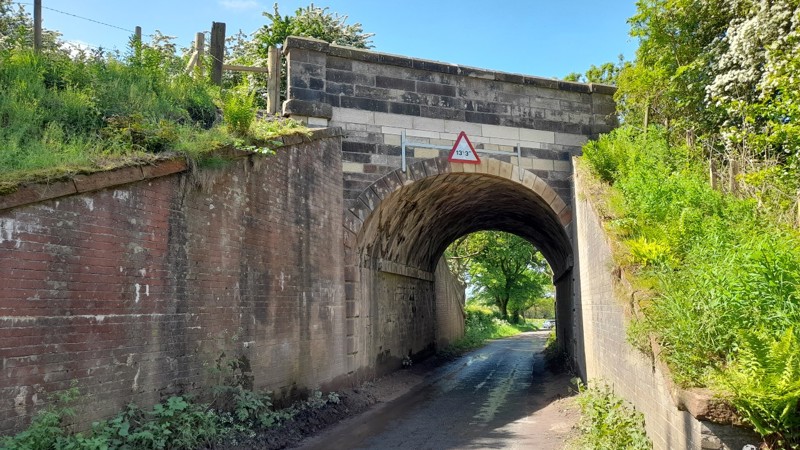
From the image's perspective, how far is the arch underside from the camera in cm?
1222

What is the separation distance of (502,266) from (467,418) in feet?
120

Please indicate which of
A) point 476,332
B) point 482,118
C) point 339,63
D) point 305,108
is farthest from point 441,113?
point 476,332

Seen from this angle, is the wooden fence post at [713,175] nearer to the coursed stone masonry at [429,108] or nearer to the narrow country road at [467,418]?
the coursed stone masonry at [429,108]

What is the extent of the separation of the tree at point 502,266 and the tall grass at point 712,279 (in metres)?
29.5

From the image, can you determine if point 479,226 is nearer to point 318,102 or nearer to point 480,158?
point 480,158

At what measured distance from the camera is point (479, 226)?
69.3 feet

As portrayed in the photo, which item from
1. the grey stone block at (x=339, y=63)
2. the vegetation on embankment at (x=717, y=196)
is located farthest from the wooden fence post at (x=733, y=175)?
the grey stone block at (x=339, y=63)

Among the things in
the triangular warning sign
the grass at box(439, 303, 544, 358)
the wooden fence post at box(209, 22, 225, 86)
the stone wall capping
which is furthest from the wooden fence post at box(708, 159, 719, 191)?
the grass at box(439, 303, 544, 358)

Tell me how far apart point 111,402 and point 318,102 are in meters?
6.56

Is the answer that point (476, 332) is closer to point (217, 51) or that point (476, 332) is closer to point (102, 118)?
point (217, 51)

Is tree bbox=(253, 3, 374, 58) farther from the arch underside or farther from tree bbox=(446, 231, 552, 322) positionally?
tree bbox=(446, 231, 552, 322)

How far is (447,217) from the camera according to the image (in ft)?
56.4

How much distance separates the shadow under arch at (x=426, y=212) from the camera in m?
11.2

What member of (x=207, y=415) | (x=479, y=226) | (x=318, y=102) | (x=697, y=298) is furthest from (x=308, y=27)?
(x=697, y=298)
